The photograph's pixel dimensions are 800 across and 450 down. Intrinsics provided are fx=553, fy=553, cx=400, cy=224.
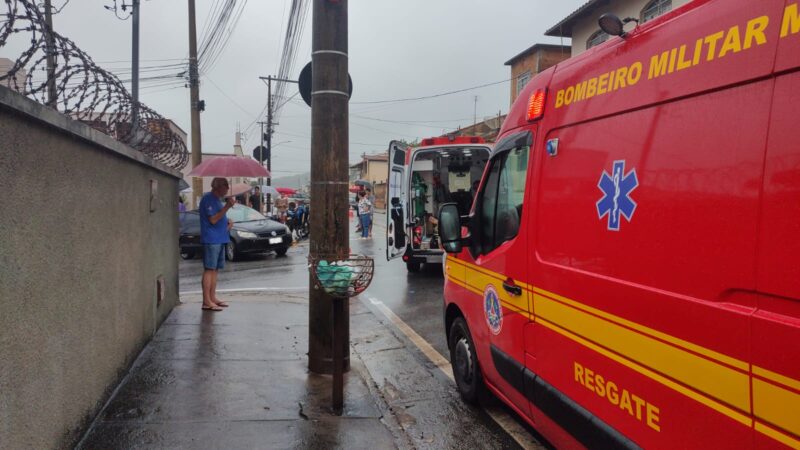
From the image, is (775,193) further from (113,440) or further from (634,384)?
(113,440)

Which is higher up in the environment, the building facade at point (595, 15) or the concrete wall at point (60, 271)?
the building facade at point (595, 15)

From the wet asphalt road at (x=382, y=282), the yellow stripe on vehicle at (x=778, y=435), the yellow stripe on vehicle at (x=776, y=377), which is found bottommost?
the wet asphalt road at (x=382, y=282)

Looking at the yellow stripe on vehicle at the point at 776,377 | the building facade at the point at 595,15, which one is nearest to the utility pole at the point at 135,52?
the building facade at the point at 595,15

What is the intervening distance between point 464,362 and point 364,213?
16.0 m

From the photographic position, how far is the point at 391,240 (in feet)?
35.2

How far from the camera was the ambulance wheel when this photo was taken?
4012 mm

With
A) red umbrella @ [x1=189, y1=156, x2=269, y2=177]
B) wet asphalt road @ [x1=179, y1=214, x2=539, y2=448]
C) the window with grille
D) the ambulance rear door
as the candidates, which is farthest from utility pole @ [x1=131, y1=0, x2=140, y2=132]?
the window with grille

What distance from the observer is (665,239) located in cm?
204

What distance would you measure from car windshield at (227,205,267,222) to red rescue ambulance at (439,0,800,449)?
38.4ft

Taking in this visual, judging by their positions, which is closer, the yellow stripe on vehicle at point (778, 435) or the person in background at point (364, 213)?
the yellow stripe on vehicle at point (778, 435)

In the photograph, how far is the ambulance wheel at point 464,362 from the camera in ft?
13.2

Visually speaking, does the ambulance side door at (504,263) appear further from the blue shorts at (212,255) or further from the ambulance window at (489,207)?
the blue shorts at (212,255)

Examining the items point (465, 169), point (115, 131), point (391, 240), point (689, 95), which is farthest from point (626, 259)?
point (465, 169)

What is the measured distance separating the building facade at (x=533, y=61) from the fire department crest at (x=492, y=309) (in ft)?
64.1
